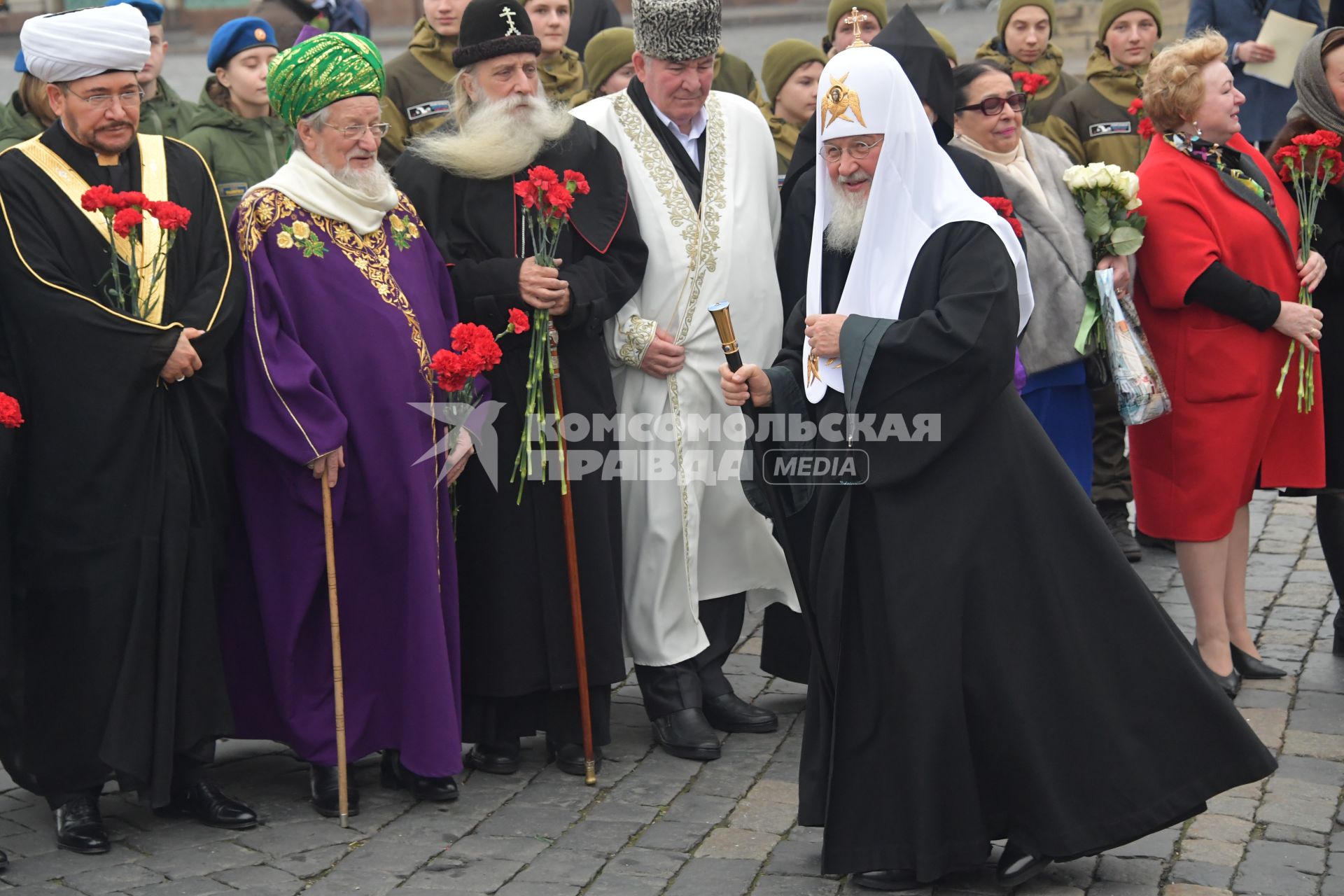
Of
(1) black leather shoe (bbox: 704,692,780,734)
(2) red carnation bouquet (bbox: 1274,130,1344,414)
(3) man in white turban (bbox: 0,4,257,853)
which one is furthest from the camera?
(2) red carnation bouquet (bbox: 1274,130,1344,414)

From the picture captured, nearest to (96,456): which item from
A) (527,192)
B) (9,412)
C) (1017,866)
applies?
(9,412)

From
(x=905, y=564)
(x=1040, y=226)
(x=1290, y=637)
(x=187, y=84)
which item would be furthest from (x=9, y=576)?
(x=187, y=84)

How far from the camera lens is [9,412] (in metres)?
4.52

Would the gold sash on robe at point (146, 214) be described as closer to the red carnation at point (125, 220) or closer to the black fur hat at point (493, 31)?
the red carnation at point (125, 220)

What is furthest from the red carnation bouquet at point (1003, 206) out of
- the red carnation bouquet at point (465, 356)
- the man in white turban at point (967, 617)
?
the red carnation bouquet at point (465, 356)

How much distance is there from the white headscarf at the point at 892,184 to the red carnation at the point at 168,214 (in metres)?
1.81

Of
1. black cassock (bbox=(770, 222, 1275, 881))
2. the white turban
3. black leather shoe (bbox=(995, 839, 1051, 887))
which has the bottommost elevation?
black leather shoe (bbox=(995, 839, 1051, 887))

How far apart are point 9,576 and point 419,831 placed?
4.64 feet

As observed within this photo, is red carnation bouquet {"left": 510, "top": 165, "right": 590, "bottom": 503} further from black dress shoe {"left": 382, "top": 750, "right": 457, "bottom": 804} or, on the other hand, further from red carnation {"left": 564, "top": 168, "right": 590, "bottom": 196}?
black dress shoe {"left": 382, "top": 750, "right": 457, "bottom": 804}

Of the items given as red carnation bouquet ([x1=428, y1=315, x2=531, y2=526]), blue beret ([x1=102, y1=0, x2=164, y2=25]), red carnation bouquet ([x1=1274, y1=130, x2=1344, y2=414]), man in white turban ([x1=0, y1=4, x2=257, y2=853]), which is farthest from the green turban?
red carnation bouquet ([x1=1274, y1=130, x2=1344, y2=414])

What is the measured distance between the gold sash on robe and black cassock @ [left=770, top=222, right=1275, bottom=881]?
2050 mm

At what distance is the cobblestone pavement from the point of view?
15.1 ft

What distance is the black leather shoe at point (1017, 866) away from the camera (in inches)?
175

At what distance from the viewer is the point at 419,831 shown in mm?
5023
